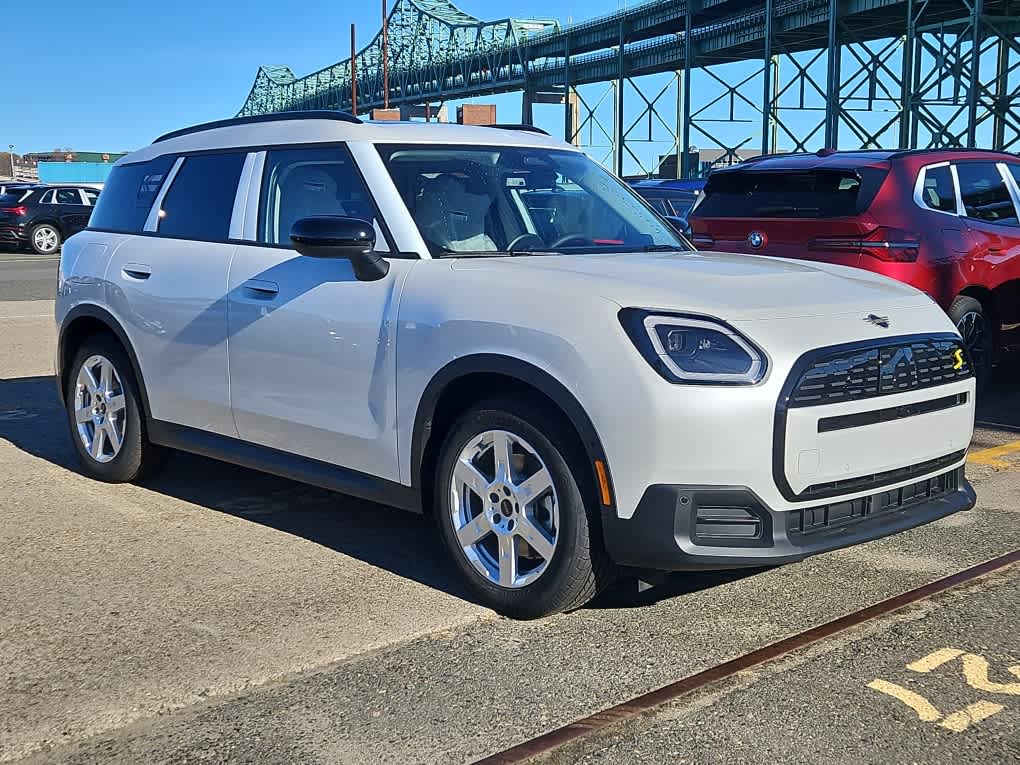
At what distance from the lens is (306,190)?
483 cm

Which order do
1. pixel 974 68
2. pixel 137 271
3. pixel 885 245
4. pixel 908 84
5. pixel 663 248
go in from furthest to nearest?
pixel 908 84 < pixel 974 68 < pixel 885 245 < pixel 137 271 < pixel 663 248

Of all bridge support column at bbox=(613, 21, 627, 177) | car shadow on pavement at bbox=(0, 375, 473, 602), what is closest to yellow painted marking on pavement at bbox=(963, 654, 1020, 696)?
car shadow on pavement at bbox=(0, 375, 473, 602)

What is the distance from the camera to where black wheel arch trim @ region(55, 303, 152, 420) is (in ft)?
17.9

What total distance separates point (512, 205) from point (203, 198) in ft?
5.01

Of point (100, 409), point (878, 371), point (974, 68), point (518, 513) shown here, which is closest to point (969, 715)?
point (878, 371)

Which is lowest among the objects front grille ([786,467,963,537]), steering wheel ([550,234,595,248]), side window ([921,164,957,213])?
front grille ([786,467,963,537])

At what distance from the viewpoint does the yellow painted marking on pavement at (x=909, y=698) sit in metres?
3.12

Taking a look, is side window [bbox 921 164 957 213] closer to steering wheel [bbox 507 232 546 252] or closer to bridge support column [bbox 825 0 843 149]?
steering wheel [bbox 507 232 546 252]

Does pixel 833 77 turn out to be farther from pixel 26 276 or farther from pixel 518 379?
pixel 518 379

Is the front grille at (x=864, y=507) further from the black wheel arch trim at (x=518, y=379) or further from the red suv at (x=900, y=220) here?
the red suv at (x=900, y=220)

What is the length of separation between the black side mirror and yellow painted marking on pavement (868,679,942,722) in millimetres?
2186

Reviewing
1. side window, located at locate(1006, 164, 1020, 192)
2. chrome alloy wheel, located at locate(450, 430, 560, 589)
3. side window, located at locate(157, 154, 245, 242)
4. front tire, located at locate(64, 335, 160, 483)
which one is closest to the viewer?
chrome alloy wheel, located at locate(450, 430, 560, 589)

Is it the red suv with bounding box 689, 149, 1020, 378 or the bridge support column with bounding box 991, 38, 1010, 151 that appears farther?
the bridge support column with bounding box 991, 38, 1010, 151

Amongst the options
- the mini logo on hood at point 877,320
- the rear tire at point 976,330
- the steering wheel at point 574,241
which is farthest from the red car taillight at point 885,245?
the mini logo on hood at point 877,320
